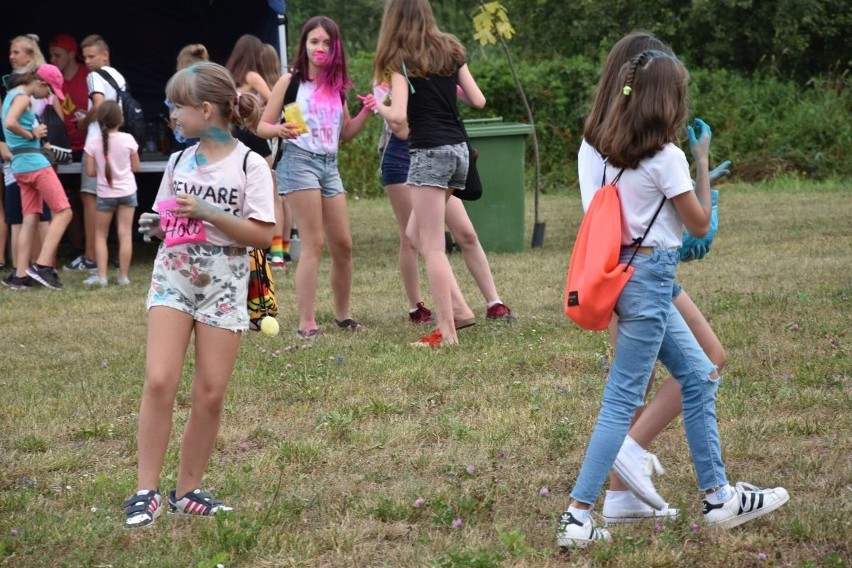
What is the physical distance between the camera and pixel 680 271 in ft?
32.1

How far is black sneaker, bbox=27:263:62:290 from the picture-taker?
34.1ft

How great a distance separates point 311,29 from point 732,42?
18.0m

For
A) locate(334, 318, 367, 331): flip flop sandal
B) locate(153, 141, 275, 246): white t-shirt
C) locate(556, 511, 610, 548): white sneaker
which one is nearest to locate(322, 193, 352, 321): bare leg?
locate(334, 318, 367, 331): flip flop sandal

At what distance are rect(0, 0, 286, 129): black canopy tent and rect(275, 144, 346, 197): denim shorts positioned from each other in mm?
6467

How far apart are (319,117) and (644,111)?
3970 millimetres

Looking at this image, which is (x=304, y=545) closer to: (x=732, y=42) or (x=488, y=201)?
(x=488, y=201)

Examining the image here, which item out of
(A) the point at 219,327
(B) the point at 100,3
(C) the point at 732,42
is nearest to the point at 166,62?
(B) the point at 100,3

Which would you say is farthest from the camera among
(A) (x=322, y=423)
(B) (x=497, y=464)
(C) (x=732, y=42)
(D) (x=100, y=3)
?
(C) (x=732, y=42)

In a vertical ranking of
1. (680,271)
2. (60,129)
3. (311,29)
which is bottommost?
(680,271)

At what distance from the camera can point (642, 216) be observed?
3762mm

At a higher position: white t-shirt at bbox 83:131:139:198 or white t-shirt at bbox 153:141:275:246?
white t-shirt at bbox 153:141:275:246

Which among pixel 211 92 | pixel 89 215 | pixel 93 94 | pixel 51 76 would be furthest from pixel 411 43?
pixel 89 215

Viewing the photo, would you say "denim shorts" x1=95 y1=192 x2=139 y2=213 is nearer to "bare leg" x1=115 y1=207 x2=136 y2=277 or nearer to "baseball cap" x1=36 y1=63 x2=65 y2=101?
"bare leg" x1=115 y1=207 x2=136 y2=277

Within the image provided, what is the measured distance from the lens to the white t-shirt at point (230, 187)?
4.08 m
